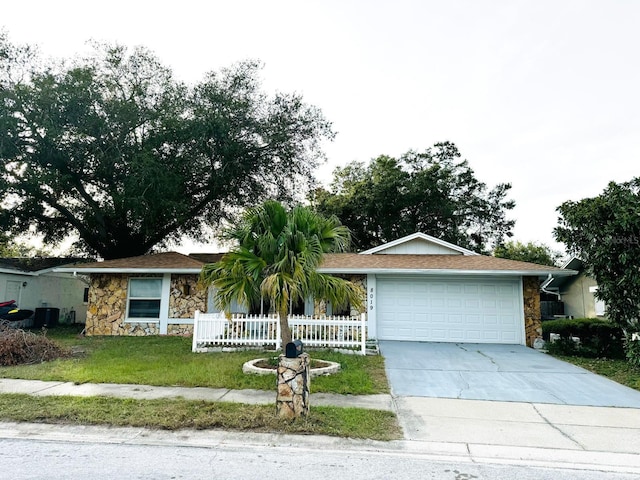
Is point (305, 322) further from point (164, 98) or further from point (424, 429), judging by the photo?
point (164, 98)

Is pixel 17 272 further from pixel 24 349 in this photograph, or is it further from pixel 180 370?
pixel 180 370

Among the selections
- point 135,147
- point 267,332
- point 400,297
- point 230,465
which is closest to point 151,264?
point 135,147

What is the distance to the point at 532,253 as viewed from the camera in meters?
39.2

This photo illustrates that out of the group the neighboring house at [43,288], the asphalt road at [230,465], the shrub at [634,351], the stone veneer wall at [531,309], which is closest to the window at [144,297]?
the neighboring house at [43,288]

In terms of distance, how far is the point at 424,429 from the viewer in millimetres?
5074

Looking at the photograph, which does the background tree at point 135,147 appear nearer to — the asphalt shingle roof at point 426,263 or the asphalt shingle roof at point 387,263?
the asphalt shingle roof at point 387,263

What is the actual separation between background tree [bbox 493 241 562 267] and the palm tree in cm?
2972

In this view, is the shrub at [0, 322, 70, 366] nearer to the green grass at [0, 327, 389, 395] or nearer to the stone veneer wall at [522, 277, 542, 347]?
the green grass at [0, 327, 389, 395]

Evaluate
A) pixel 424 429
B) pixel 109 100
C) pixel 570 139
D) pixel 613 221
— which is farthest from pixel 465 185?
pixel 424 429

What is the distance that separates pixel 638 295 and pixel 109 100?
18.2 meters

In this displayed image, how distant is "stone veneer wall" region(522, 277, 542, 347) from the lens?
12.5 meters

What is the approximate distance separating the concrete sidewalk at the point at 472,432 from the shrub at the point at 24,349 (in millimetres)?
2705

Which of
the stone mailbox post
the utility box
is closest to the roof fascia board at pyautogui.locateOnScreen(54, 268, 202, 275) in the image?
the utility box

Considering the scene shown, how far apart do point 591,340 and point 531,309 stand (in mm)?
1856
